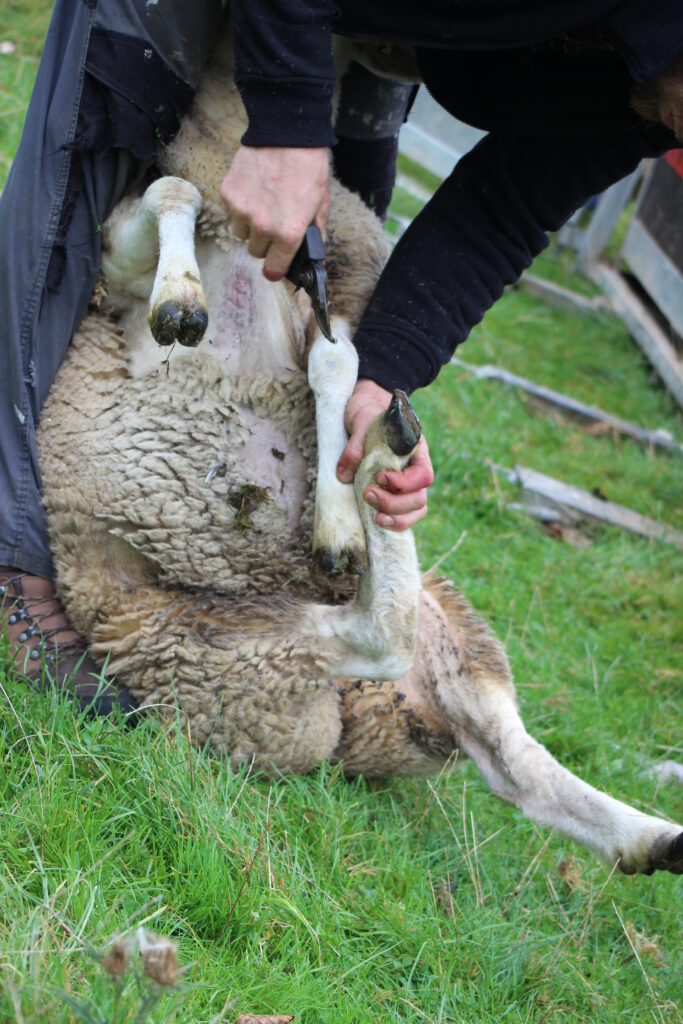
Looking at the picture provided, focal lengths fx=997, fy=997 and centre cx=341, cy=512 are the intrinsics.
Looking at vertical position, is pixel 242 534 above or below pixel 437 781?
above

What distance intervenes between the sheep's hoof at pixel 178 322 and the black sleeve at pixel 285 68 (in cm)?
39

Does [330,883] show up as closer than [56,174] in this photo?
Yes

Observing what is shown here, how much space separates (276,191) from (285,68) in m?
0.23

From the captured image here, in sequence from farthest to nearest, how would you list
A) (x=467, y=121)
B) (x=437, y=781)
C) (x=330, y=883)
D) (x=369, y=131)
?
(x=369, y=131) < (x=437, y=781) < (x=467, y=121) < (x=330, y=883)

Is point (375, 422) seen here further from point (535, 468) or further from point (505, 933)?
point (535, 468)

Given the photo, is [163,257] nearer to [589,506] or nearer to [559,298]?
[589,506]

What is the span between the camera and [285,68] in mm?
1946

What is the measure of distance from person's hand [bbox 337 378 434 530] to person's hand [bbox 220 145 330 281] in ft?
1.49

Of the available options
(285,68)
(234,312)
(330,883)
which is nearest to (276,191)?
(285,68)

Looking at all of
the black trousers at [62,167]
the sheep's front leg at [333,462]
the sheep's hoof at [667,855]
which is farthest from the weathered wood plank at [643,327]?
the black trousers at [62,167]

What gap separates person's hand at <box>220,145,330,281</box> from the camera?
202 cm

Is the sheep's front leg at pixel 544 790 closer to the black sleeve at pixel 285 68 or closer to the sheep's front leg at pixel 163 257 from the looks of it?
the sheep's front leg at pixel 163 257

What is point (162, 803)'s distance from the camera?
1958mm

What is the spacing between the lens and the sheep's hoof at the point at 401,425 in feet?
7.04
